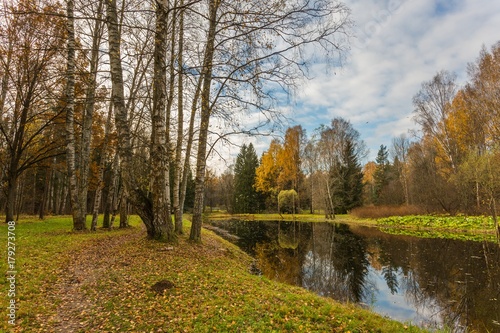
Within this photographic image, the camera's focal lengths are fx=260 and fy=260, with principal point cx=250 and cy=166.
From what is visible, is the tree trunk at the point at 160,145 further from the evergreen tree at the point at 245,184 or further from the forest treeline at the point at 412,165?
the evergreen tree at the point at 245,184

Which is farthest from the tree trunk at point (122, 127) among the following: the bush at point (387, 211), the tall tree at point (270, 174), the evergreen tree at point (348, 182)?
the tall tree at point (270, 174)

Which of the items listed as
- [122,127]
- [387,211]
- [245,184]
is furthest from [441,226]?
[245,184]

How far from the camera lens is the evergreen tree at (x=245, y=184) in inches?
1766

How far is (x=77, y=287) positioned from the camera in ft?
16.8

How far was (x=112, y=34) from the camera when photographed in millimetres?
7051

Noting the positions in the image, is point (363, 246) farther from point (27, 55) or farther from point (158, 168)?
point (27, 55)

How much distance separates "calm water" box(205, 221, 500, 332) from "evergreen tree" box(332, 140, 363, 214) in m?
20.4

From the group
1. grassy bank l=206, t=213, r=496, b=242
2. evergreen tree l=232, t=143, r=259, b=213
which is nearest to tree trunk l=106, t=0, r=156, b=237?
grassy bank l=206, t=213, r=496, b=242

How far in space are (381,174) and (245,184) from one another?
75.9 feet

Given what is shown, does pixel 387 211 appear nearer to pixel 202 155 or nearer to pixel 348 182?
pixel 348 182

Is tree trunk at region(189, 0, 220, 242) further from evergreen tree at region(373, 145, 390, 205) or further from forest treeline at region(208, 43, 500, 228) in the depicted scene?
evergreen tree at region(373, 145, 390, 205)

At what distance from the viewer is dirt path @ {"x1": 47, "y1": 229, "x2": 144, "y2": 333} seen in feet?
12.8

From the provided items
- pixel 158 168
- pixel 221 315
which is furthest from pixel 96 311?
pixel 158 168

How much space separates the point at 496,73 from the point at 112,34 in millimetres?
24156
